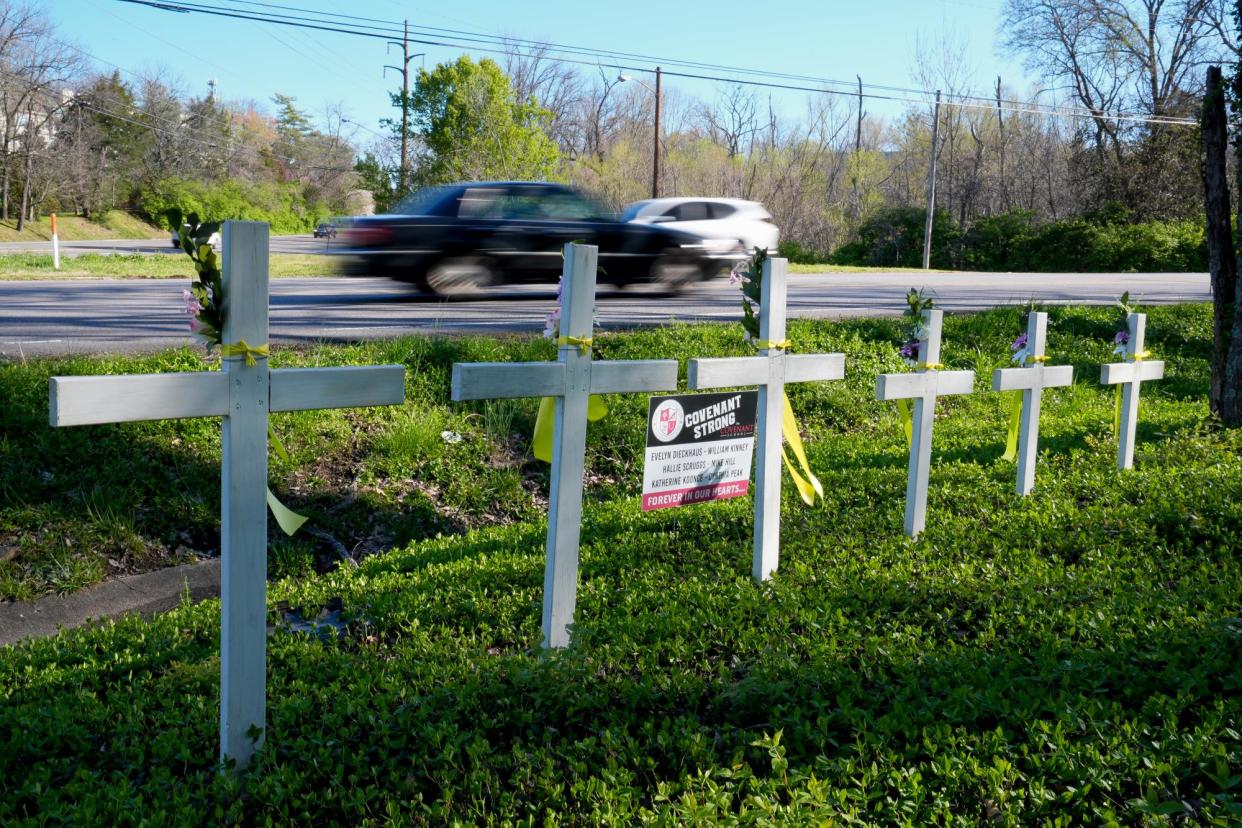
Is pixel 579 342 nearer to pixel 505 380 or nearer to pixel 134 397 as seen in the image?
pixel 505 380

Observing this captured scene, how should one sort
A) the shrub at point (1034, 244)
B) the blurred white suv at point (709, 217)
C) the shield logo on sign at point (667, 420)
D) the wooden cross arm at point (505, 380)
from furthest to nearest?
1. the shrub at point (1034, 244)
2. the blurred white suv at point (709, 217)
3. the shield logo on sign at point (667, 420)
4. the wooden cross arm at point (505, 380)

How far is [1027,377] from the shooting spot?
5922 millimetres

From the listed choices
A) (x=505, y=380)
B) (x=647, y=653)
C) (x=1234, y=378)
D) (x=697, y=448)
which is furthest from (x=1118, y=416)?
(x=505, y=380)

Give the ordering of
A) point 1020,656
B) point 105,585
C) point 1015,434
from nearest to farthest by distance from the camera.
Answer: point 1020,656
point 105,585
point 1015,434

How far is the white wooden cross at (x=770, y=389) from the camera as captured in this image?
4.48 metres

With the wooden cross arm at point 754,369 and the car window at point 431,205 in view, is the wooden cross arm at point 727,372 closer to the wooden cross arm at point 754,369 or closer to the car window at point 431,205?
the wooden cross arm at point 754,369

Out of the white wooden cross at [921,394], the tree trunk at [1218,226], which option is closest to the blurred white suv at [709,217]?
the tree trunk at [1218,226]

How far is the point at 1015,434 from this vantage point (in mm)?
6246

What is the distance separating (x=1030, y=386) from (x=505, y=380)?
3.78 metres

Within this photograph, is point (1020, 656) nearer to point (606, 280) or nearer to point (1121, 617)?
point (1121, 617)

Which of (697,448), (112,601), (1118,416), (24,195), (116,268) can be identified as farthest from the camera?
(24,195)

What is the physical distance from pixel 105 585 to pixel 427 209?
296 inches

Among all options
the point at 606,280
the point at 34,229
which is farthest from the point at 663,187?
the point at 606,280

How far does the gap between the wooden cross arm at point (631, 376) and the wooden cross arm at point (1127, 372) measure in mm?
3765
